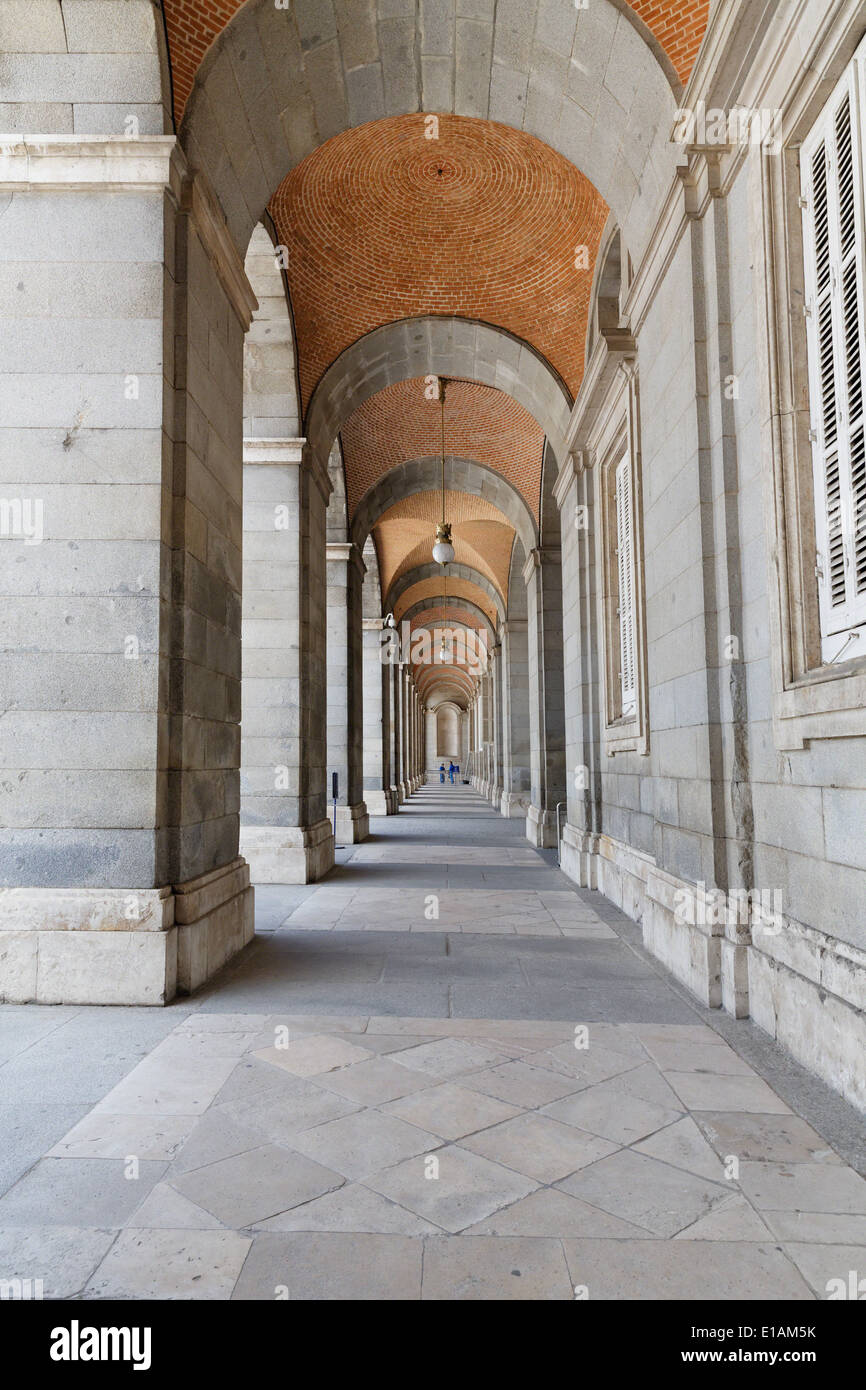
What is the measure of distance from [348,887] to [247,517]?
414 cm

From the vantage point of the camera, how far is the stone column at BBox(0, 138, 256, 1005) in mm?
4375

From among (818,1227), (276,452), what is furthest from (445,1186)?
(276,452)

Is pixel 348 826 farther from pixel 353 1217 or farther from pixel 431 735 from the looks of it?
pixel 431 735

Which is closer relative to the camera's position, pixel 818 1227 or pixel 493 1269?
pixel 493 1269

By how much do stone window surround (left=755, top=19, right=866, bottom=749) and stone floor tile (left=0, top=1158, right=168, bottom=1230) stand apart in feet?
9.65

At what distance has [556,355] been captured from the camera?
9.59 m

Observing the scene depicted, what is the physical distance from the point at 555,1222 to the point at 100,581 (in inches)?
147

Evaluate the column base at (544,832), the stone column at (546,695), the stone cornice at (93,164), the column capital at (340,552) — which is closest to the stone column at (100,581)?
the stone cornice at (93,164)

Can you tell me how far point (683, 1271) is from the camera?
6.76ft

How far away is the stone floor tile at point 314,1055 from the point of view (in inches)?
135


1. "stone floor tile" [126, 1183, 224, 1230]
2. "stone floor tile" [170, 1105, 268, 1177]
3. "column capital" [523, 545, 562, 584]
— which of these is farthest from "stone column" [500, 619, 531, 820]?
"stone floor tile" [126, 1183, 224, 1230]

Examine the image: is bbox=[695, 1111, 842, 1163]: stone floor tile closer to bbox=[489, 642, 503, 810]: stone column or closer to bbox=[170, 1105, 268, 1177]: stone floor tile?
bbox=[170, 1105, 268, 1177]: stone floor tile

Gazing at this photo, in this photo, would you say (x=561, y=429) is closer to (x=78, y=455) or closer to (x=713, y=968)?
(x=78, y=455)

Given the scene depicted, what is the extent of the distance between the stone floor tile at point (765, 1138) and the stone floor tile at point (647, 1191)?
263 mm
